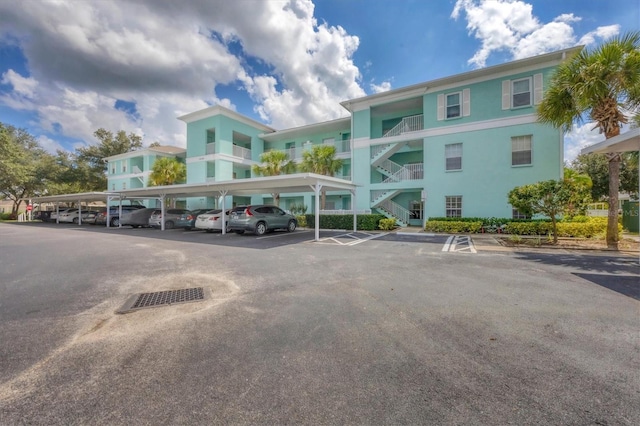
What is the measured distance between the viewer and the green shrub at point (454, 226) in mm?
14016

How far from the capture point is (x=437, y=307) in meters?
4.15

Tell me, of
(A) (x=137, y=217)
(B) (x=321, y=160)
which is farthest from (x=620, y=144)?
(A) (x=137, y=217)

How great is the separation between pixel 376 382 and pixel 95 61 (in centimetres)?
1660

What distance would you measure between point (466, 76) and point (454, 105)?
5.32ft

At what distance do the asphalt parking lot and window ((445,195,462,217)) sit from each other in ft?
35.0

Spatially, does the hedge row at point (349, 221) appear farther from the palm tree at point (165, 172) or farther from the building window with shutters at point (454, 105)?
the palm tree at point (165, 172)

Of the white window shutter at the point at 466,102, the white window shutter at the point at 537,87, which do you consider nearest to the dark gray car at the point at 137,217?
the white window shutter at the point at 466,102

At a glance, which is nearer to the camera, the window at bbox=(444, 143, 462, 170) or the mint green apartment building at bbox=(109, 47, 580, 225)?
the mint green apartment building at bbox=(109, 47, 580, 225)

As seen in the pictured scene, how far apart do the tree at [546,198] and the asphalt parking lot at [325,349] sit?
5.02m

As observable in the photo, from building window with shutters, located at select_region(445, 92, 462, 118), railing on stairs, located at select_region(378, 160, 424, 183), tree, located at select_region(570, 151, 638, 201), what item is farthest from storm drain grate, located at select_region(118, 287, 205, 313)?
tree, located at select_region(570, 151, 638, 201)

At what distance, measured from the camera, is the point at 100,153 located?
37.6 meters

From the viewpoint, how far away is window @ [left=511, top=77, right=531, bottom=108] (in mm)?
14875

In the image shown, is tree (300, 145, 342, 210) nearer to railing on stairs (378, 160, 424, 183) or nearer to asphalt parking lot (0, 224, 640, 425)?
railing on stairs (378, 160, 424, 183)

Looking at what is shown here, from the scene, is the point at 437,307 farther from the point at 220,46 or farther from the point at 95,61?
the point at 95,61
